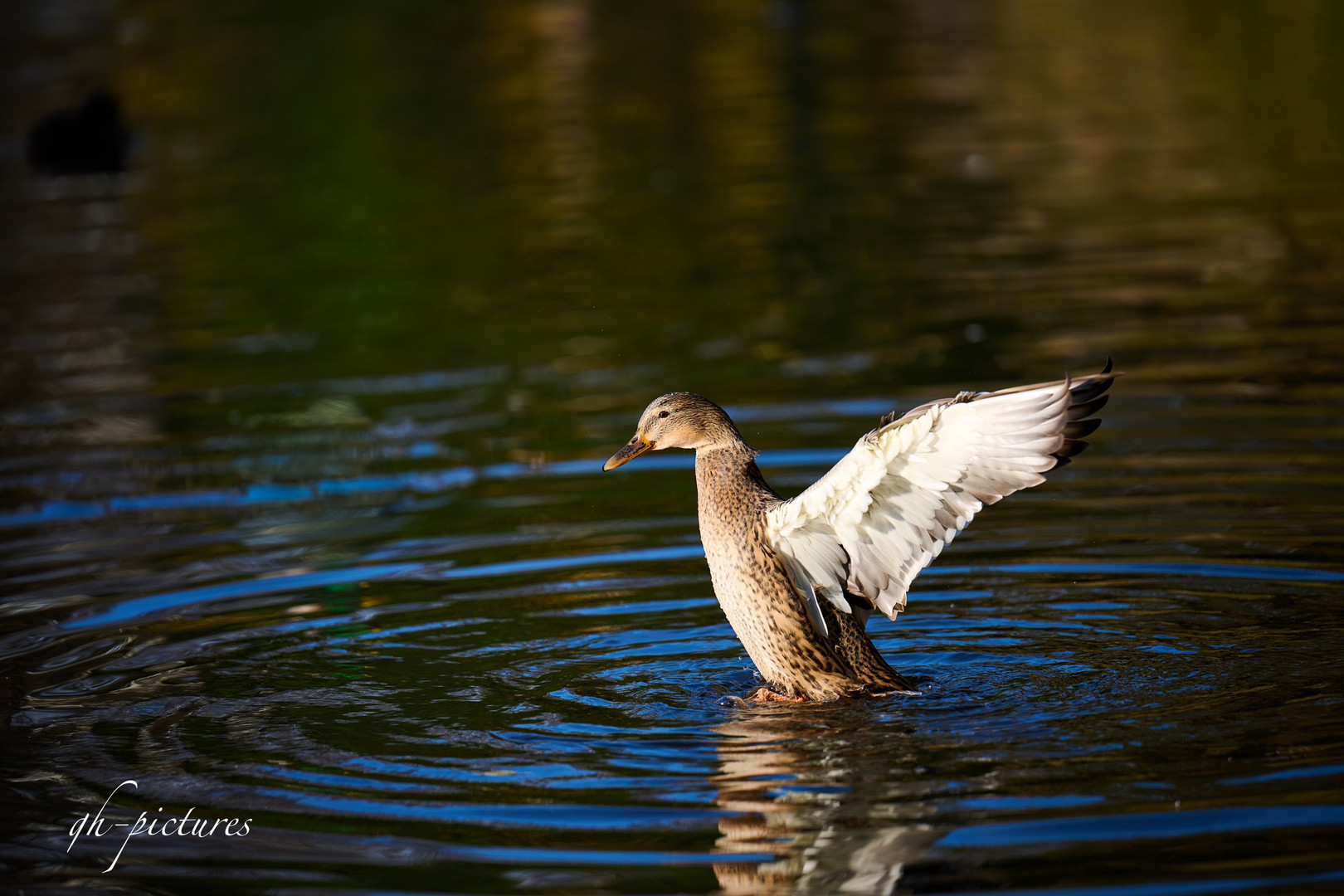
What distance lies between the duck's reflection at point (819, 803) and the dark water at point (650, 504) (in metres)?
0.02

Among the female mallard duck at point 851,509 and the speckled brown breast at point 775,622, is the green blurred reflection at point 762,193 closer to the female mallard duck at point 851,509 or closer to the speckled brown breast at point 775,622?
the female mallard duck at point 851,509

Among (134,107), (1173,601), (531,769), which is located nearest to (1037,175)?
(1173,601)

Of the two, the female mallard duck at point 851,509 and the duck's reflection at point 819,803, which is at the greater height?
the female mallard duck at point 851,509

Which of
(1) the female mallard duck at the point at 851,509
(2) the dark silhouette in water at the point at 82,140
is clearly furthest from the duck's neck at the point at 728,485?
(2) the dark silhouette in water at the point at 82,140

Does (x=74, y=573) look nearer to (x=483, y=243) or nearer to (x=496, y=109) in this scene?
(x=483, y=243)

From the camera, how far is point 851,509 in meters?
6.11

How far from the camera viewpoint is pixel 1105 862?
4.82 m

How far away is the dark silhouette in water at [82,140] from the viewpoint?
77.3 ft

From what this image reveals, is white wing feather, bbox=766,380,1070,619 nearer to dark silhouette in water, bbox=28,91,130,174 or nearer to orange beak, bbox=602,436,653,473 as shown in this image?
orange beak, bbox=602,436,653,473

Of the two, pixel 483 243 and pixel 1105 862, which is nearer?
pixel 1105 862

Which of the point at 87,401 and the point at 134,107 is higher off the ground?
the point at 134,107

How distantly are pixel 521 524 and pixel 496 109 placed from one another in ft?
58.0

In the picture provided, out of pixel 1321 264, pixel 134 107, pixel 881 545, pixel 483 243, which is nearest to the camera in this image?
pixel 881 545

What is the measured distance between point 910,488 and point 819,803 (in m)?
1.24
